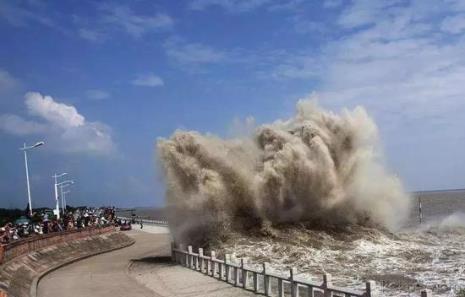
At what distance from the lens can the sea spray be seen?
28234mm

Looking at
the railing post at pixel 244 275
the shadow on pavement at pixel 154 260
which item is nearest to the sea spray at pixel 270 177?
the shadow on pavement at pixel 154 260

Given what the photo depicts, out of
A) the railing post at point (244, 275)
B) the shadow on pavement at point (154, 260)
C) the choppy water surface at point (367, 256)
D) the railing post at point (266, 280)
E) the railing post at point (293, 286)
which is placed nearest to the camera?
the railing post at point (293, 286)

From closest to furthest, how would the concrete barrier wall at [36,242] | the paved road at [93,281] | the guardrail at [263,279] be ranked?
the guardrail at [263,279]
the paved road at [93,281]
the concrete barrier wall at [36,242]

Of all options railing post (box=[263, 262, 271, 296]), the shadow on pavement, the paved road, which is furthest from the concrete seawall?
railing post (box=[263, 262, 271, 296])

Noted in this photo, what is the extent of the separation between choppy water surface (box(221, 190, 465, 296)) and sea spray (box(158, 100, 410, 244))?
1.44 meters

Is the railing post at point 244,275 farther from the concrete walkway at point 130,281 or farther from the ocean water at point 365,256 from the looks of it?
the ocean water at point 365,256

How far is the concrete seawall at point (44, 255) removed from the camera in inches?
679

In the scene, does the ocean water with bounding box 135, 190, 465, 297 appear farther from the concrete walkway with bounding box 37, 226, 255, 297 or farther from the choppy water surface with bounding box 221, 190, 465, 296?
the concrete walkway with bounding box 37, 226, 255, 297

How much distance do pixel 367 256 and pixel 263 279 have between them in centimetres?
770

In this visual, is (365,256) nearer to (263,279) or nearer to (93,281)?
(263,279)

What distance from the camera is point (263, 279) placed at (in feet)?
55.8

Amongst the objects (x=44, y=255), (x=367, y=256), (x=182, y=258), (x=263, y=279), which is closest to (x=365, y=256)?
(x=367, y=256)

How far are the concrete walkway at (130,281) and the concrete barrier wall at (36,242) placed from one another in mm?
1325

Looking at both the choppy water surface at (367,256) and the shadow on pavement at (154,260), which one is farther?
the shadow on pavement at (154,260)
